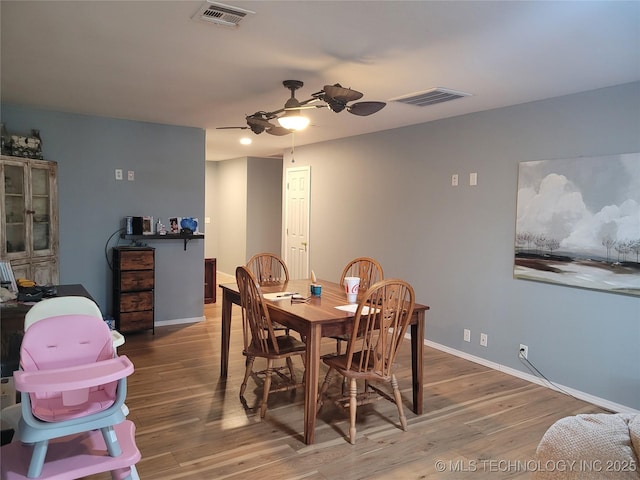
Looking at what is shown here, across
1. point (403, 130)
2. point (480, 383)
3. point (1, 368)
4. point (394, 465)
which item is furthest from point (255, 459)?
point (403, 130)

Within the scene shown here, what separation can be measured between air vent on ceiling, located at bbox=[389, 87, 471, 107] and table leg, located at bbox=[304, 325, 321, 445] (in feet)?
6.90

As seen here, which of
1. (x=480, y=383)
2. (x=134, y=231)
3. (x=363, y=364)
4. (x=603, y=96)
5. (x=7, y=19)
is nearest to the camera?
(x=7, y=19)

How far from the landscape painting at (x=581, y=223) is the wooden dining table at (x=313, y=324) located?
136cm

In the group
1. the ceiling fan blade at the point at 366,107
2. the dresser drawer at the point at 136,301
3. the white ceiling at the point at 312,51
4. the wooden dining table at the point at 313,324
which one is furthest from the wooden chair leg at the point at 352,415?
the dresser drawer at the point at 136,301

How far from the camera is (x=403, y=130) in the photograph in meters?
5.21

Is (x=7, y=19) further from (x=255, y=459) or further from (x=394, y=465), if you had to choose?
(x=394, y=465)

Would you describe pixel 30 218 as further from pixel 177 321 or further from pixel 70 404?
pixel 70 404

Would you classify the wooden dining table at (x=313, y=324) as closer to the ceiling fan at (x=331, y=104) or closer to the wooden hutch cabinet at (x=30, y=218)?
the ceiling fan at (x=331, y=104)

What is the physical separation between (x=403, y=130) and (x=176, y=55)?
→ 9.62ft

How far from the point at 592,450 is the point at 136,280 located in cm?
458

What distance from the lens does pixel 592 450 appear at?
135 centimetres

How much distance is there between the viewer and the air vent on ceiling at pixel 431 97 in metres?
3.65

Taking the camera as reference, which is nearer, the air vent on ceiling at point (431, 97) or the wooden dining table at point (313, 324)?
the wooden dining table at point (313, 324)

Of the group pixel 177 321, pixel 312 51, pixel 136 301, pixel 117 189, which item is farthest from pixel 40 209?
pixel 312 51
